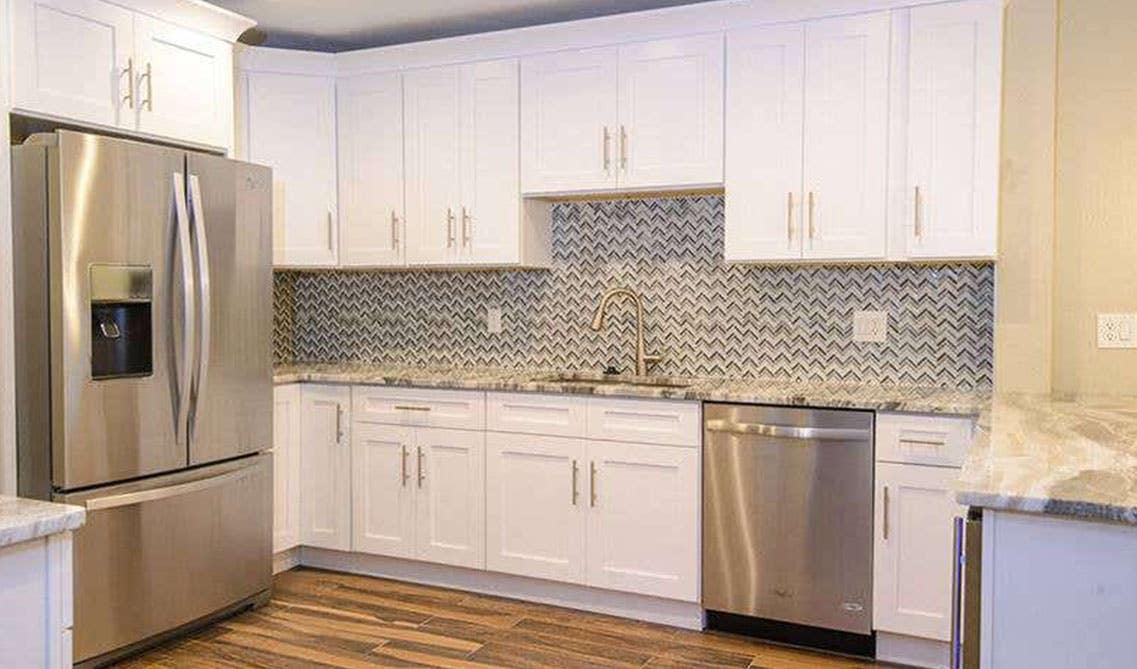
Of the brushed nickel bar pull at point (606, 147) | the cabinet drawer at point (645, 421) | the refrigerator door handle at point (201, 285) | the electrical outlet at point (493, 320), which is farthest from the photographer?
the electrical outlet at point (493, 320)

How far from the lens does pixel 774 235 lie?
10.9 ft

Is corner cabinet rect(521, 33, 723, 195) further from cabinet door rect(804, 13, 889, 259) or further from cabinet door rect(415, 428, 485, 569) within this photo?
cabinet door rect(415, 428, 485, 569)

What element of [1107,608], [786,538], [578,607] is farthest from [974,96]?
[578,607]

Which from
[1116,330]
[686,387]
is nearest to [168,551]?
[686,387]

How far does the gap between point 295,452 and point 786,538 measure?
6.90 feet

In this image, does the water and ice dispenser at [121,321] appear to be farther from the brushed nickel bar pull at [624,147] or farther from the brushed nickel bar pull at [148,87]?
the brushed nickel bar pull at [624,147]

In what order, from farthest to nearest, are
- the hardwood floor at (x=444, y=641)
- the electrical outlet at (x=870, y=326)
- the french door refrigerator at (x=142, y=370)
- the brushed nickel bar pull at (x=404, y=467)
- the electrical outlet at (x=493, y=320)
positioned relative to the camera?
the electrical outlet at (x=493, y=320)
the brushed nickel bar pull at (x=404, y=467)
the electrical outlet at (x=870, y=326)
the hardwood floor at (x=444, y=641)
the french door refrigerator at (x=142, y=370)

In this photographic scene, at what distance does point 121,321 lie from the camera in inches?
114

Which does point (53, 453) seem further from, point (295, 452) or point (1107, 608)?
point (1107, 608)

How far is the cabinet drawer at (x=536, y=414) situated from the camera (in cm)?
341

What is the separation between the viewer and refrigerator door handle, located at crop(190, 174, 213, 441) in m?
3.09

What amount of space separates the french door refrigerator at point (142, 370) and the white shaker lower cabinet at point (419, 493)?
1.66 feet

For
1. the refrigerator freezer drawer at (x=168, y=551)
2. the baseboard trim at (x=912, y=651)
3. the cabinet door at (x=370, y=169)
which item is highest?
the cabinet door at (x=370, y=169)

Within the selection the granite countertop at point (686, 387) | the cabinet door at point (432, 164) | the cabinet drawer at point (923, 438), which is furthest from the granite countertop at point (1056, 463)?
the cabinet door at point (432, 164)
